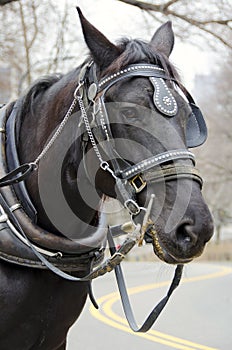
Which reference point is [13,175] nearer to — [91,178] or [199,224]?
[91,178]

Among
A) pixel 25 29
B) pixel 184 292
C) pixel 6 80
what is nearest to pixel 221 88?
pixel 6 80

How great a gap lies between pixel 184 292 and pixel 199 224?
407 inches

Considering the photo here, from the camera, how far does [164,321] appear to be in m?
8.61

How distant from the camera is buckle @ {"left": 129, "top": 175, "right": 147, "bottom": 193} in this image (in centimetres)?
265

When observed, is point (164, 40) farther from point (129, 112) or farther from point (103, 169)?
point (103, 169)

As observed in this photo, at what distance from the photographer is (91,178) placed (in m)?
2.98

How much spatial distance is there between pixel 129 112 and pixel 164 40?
731 mm

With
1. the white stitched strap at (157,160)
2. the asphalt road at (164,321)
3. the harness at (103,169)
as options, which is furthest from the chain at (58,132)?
the asphalt road at (164,321)

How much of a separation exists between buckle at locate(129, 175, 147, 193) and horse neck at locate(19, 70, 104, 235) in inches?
17.7

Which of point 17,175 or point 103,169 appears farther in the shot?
point 17,175

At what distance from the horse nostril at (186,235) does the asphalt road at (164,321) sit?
62cm

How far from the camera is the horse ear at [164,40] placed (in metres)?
3.12

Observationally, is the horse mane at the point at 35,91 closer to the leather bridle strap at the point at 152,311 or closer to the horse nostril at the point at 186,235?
the leather bridle strap at the point at 152,311

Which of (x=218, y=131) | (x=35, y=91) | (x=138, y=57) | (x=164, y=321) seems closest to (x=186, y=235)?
(x=138, y=57)
